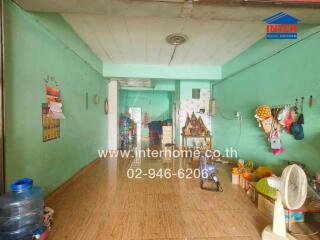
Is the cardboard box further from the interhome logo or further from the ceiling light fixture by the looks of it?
the ceiling light fixture

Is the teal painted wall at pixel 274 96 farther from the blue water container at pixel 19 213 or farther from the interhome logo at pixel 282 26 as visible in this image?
the blue water container at pixel 19 213

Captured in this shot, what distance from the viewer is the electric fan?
138cm

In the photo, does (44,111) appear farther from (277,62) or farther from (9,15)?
(277,62)

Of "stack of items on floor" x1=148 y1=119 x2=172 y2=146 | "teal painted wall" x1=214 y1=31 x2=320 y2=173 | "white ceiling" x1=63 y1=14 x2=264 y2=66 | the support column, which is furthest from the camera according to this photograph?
"stack of items on floor" x1=148 y1=119 x2=172 y2=146

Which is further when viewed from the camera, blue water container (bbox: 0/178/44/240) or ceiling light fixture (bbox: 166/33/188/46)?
ceiling light fixture (bbox: 166/33/188/46)

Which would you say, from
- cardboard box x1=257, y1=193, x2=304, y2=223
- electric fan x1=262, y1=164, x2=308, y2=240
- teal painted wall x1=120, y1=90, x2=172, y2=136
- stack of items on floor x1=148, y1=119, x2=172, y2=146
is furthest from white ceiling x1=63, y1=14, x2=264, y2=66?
teal painted wall x1=120, y1=90, x2=172, y2=136

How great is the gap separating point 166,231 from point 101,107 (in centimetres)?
354

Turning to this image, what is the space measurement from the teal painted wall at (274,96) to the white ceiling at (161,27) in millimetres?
466

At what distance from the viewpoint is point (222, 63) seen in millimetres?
4465

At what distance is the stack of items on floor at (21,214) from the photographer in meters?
1.40

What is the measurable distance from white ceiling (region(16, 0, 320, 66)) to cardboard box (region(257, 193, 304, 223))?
1853 mm

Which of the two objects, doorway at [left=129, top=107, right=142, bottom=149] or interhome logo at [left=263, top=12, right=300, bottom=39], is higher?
interhome logo at [left=263, top=12, right=300, bottom=39]

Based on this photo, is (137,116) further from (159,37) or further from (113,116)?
(159,37)

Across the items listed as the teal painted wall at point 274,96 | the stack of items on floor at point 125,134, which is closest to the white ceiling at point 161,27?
the teal painted wall at point 274,96
